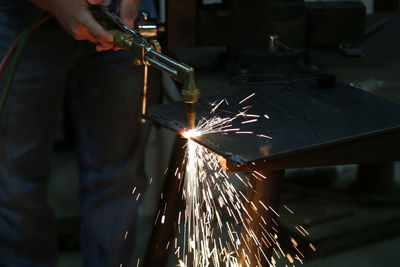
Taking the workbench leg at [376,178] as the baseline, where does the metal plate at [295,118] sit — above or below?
above

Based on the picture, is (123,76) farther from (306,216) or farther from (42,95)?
(306,216)

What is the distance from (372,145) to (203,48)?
73 cm

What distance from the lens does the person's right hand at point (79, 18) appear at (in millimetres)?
1325

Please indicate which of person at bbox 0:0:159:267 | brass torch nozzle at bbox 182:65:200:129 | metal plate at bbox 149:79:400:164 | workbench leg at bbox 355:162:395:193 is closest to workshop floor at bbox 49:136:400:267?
workbench leg at bbox 355:162:395:193

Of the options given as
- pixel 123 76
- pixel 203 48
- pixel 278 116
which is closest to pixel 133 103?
pixel 123 76

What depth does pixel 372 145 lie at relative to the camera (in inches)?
44.8

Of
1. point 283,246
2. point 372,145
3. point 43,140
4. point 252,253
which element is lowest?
point 283,246

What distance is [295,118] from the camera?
1.19 m

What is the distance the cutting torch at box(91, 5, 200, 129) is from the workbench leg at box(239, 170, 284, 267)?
19cm

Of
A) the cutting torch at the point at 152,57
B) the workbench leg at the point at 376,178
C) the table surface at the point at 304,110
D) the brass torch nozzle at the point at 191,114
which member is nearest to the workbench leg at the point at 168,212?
the table surface at the point at 304,110

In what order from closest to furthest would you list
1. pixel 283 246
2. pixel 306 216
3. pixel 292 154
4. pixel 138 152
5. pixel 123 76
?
pixel 292 154 < pixel 123 76 < pixel 138 152 < pixel 283 246 < pixel 306 216

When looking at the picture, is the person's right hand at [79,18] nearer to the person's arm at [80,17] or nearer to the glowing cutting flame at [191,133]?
the person's arm at [80,17]

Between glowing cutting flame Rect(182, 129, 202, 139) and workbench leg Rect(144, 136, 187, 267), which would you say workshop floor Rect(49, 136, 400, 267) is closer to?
workbench leg Rect(144, 136, 187, 267)

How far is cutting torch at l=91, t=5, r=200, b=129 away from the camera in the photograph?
3.33 feet
